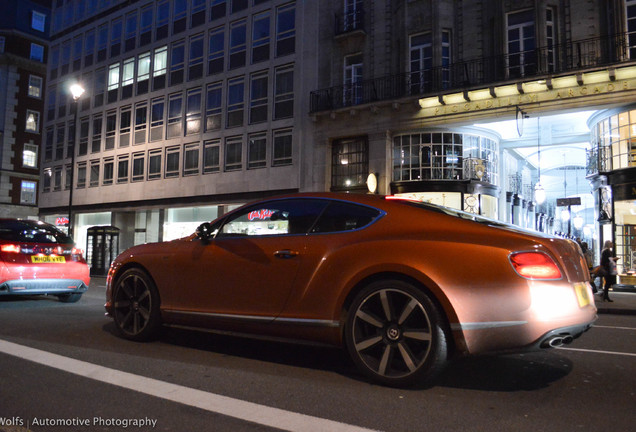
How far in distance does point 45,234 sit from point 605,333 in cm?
896

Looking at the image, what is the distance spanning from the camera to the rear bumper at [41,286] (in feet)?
24.8

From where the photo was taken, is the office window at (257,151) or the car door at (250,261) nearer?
the car door at (250,261)

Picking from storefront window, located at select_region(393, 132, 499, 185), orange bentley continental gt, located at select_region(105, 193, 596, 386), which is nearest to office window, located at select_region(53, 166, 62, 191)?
storefront window, located at select_region(393, 132, 499, 185)

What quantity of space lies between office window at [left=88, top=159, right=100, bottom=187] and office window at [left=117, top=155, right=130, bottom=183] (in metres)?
2.41

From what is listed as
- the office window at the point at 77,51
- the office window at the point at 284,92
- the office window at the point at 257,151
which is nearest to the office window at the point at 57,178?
the office window at the point at 77,51

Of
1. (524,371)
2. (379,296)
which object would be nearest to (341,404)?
(379,296)

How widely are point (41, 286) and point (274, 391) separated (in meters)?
6.33

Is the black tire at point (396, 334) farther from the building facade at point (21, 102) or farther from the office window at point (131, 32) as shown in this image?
the building facade at point (21, 102)

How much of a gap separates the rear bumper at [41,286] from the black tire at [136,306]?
11.7ft

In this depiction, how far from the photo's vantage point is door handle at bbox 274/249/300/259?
3.95m

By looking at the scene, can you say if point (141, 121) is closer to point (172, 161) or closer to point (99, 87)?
point (172, 161)

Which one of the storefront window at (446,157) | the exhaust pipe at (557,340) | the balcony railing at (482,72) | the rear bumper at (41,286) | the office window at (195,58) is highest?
the office window at (195,58)

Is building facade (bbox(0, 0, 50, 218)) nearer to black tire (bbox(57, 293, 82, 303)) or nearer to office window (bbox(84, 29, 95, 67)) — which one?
office window (bbox(84, 29, 95, 67))

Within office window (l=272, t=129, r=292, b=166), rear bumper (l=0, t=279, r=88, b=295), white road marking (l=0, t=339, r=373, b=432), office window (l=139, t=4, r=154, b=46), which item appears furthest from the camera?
office window (l=139, t=4, r=154, b=46)
